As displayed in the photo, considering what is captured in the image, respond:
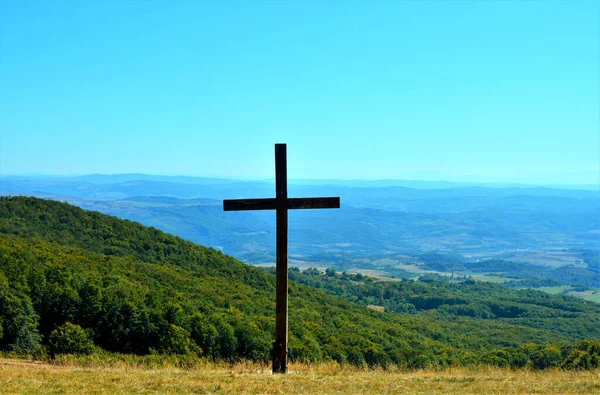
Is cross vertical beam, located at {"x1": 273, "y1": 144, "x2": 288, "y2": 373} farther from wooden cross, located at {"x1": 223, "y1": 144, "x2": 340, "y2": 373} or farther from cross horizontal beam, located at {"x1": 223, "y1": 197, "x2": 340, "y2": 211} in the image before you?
cross horizontal beam, located at {"x1": 223, "y1": 197, "x2": 340, "y2": 211}

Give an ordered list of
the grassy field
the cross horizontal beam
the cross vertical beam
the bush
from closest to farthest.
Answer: the grassy field, the cross vertical beam, the cross horizontal beam, the bush

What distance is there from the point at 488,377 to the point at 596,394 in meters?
2.03

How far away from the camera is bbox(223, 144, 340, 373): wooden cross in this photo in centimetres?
1141

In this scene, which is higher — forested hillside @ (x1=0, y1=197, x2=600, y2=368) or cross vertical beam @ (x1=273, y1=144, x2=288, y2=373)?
cross vertical beam @ (x1=273, y1=144, x2=288, y2=373)

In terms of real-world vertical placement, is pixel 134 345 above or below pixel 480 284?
above

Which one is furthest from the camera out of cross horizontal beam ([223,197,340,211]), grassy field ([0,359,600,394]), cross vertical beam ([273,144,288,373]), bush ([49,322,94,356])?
bush ([49,322,94,356])

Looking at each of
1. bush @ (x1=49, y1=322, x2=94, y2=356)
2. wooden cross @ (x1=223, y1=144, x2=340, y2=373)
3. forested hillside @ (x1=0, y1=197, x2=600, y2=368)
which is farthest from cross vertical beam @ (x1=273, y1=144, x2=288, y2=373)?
bush @ (x1=49, y1=322, x2=94, y2=356)

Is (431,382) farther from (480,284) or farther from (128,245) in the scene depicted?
(480,284)

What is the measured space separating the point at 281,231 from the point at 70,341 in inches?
289

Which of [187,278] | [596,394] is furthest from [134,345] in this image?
[187,278]

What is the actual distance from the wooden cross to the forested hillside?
9.03 ft

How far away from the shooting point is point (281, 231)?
1159cm

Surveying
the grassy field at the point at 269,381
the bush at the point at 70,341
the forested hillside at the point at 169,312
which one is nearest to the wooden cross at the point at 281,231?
the grassy field at the point at 269,381

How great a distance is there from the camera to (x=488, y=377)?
11.0m
